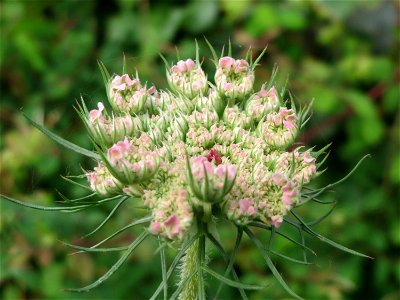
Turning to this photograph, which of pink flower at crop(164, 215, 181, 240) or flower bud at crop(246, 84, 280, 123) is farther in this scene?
flower bud at crop(246, 84, 280, 123)

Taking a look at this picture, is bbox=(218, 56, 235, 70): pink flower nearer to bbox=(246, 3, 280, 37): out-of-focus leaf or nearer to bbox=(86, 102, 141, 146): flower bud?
bbox=(86, 102, 141, 146): flower bud

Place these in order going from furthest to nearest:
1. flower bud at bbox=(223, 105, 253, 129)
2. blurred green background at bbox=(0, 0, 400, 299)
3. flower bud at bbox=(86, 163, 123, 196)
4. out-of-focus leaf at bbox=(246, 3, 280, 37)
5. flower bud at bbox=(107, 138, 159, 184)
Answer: out-of-focus leaf at bbox=(246, 3, 280, 37)
blurred green background at bbox=(0, 0, 400, 299)
flower bud at bbox=(223, 105, 253, 129)
flower bud at bbox=(86, 163, 123, 196)
flower bud at bbox=(107, 138, 159, 184)

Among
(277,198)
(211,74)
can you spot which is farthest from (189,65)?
(211,74)

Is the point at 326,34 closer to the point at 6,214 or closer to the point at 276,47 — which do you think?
the point at 276,47

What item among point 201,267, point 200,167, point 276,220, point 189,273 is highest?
point 200,167

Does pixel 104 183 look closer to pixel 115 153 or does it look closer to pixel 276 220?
pixel 115 153

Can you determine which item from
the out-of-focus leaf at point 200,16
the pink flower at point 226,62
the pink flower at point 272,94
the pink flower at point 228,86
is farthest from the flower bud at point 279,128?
the out-of-focus leaf at point 200,16

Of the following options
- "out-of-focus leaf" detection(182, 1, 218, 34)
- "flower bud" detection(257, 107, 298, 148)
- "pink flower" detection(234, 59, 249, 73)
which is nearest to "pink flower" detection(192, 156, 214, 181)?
"flower bud" detection(257, 107, 298, 148)

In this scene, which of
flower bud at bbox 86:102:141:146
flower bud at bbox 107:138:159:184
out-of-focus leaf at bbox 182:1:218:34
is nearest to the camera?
flower bud at bbox 107:138:159:184
